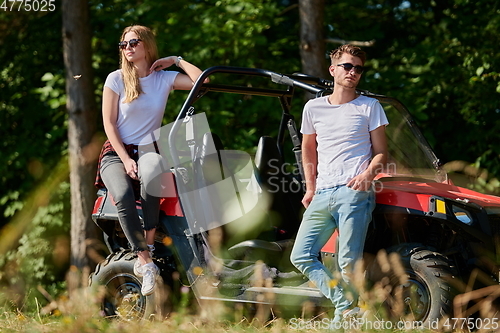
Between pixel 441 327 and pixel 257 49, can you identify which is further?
pixel 257 49

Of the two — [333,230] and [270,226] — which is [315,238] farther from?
[270,226]

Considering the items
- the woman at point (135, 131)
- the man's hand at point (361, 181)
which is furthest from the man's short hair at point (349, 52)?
the woman at point (135, 131)

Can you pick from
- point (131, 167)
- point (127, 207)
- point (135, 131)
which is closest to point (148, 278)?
point (127, 207)

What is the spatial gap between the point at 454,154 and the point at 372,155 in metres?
5.06

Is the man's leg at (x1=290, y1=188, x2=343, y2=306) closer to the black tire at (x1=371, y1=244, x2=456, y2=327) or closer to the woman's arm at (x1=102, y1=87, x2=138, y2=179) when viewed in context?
the black tire at (x1=371, y1=244, x2=456, y2=327)

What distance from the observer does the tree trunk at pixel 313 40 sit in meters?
8.28

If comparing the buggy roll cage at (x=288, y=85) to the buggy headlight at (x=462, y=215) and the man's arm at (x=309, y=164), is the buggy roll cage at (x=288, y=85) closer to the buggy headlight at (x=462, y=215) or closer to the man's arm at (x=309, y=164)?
the man's arm at (x=309, y=164)

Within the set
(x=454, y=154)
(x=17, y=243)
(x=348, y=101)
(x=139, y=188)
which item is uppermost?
(x=348, y=101)

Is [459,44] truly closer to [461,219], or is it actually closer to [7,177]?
[461,219]

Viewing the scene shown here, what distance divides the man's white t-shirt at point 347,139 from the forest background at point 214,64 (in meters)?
3.85

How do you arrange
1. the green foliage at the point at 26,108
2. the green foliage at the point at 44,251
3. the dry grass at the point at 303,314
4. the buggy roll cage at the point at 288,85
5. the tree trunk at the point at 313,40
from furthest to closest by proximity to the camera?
the green foliage at the point at 26,108 → the green foliage at the point at 44,251 → the tree trunk at the point at 313,40 → the buggy roll cage at the point at 288,85 → the dry grass at the point at 303,314

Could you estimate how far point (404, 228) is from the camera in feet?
15.5

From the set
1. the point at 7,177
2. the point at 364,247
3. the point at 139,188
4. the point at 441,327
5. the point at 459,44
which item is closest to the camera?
the point at 441,327

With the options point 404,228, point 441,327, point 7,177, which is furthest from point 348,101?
point 7,177
